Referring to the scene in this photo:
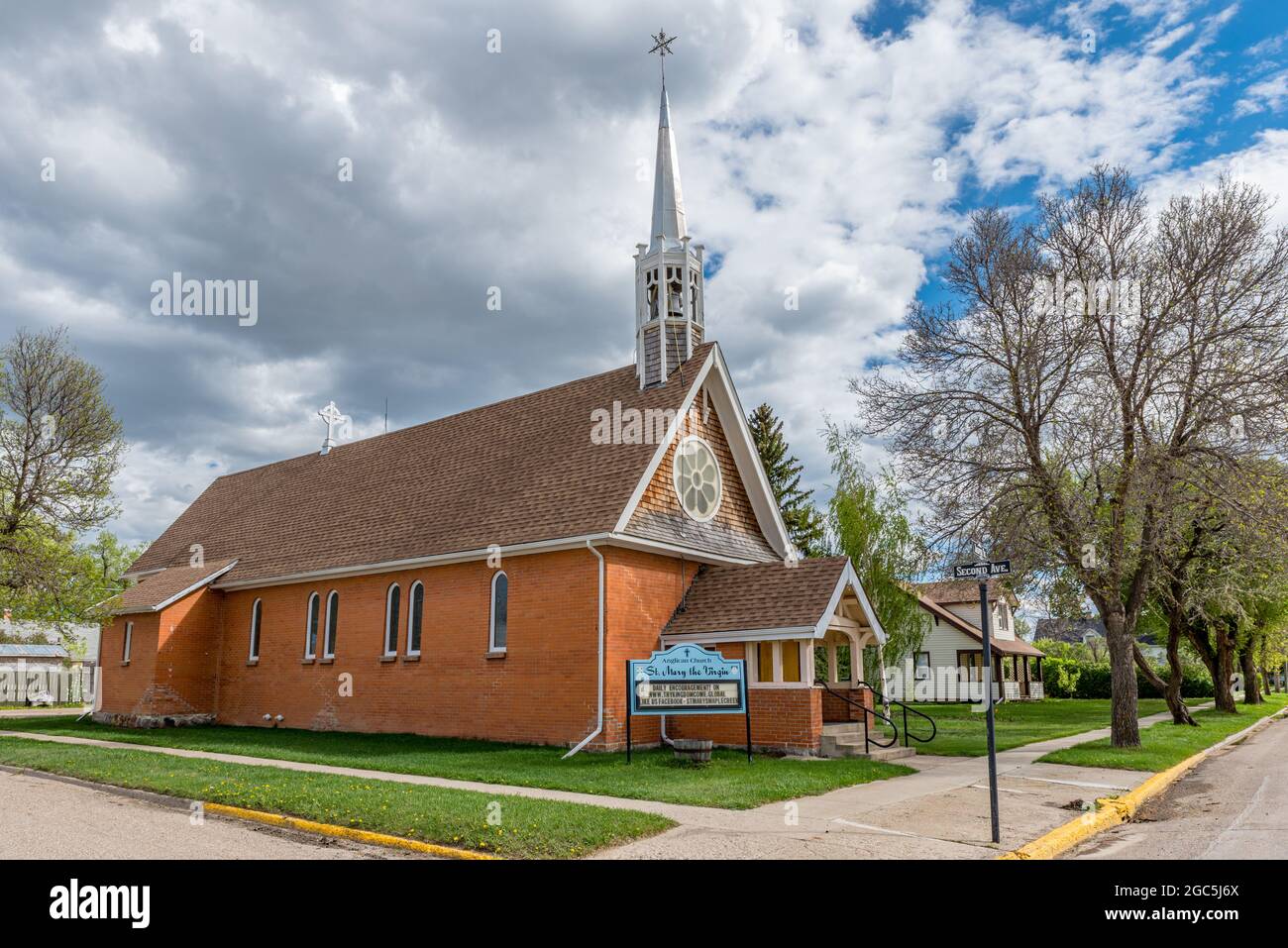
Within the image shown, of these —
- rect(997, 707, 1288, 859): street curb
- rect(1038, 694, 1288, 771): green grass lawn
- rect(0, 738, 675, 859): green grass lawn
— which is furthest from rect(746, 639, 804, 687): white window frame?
rect(0, 738, 675, 859): green grass lawn

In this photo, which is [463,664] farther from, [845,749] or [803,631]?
[845,749]

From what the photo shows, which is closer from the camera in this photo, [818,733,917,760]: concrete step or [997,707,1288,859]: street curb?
[997,707,1288,859]: street curb

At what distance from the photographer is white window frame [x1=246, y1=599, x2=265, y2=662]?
26484mm

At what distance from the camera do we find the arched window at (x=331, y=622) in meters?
23.8

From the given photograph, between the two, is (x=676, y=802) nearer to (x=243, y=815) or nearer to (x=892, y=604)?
(x=243, y=815)

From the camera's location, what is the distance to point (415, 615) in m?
21.7

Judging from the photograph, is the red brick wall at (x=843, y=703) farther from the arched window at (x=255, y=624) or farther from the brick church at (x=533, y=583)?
the arched window at (x=255, y=624)

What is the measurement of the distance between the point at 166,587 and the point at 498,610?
1389 cm

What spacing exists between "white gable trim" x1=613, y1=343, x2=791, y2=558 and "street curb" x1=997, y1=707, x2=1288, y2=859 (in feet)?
31.9

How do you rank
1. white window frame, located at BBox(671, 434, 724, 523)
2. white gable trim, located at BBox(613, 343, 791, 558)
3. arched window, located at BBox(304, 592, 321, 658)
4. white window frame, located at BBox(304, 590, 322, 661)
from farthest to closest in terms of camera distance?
arched window, located at BBox(304, 592, 321, 658), white window frame, located at BBox(304, 590, 322, 661), white window frame, located at BBox(671, 434, 724, 523), white gable trim, located at BBox(613, 343, 791, 558)

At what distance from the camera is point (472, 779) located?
13.5 metres

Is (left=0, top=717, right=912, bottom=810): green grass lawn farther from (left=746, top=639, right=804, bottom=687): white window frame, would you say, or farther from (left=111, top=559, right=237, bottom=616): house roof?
(left=111, top=559, right=237, bottom=616): house roof

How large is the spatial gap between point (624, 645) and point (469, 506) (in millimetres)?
5898

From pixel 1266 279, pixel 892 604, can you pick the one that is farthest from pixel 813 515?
pixel 1266 279
